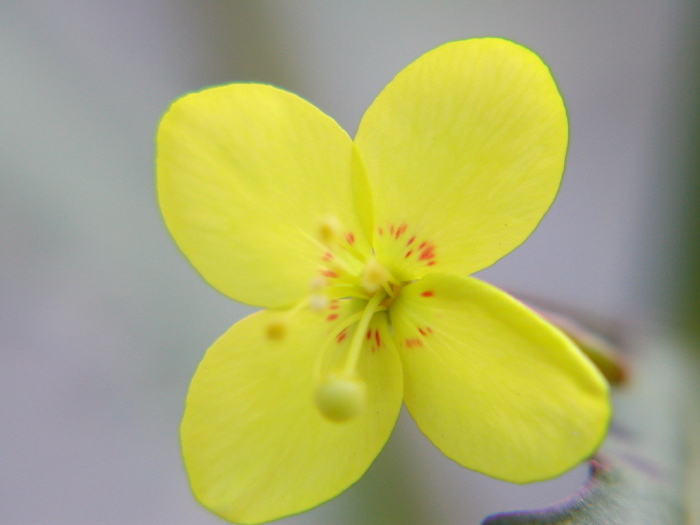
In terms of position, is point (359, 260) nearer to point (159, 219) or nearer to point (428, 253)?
point (428, 253)

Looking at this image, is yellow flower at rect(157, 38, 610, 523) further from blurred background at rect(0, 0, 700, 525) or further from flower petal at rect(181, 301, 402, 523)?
blurred background at rect(0, 0, 700, 525)

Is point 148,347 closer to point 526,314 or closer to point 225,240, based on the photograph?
point 225,240

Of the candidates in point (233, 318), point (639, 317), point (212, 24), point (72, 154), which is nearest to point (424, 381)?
point (639, 317)

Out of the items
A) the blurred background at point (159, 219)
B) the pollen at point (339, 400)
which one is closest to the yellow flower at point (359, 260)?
the pollen at point (339, 400)

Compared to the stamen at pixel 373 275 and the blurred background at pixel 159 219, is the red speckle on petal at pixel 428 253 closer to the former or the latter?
the stamen at pixel 373 275

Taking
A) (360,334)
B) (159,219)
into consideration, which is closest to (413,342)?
(360,334)
